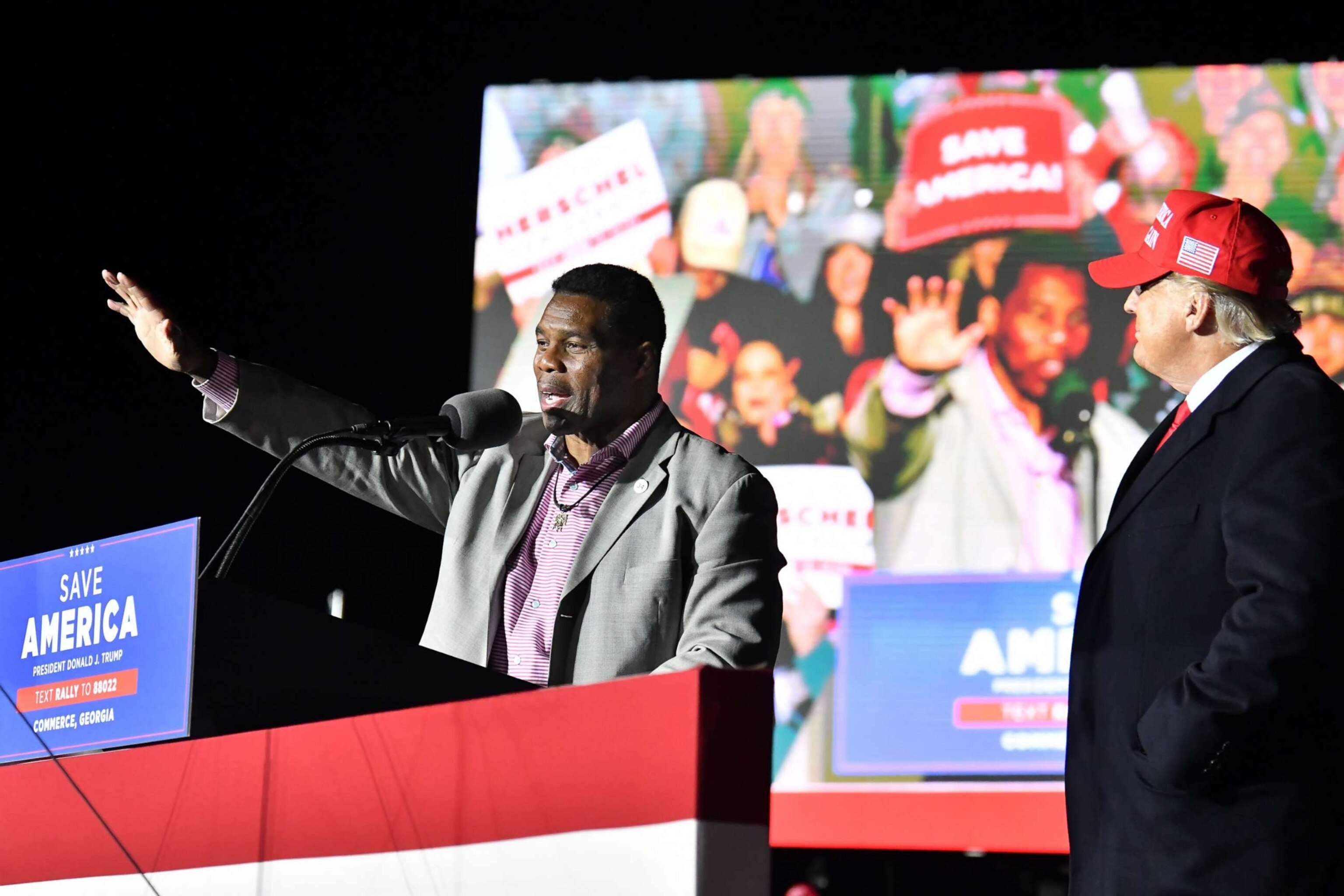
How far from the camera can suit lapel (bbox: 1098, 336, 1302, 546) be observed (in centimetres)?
159

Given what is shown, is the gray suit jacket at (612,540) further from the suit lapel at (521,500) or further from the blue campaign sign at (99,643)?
the blue campaign sign at (99,643)

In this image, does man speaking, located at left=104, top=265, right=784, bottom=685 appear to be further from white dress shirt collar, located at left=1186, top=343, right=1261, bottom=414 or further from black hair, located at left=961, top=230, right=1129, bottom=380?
black hair, located at left=961, top=230, right=1129, bottom=380

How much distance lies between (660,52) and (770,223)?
29.5 inches

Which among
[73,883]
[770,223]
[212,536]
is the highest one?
→ [770,223]

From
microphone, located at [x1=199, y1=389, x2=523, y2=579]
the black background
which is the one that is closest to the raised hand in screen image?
the black background

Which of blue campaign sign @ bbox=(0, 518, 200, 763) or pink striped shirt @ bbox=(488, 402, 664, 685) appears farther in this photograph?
pink striped shirt @ bbox=(488, 402, 664, 685)

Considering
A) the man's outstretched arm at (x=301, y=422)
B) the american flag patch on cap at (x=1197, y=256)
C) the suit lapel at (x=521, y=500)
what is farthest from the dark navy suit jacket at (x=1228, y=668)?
the man's outstretched arm at (x=301, y=422)

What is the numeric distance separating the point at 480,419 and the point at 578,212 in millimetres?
2624

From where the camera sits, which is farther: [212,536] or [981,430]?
[212,536]

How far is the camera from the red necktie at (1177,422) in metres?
1.66

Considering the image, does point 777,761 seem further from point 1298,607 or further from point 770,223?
point 1298,607

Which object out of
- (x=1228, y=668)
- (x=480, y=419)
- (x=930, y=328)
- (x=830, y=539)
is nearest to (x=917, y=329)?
(x=930, y=328)

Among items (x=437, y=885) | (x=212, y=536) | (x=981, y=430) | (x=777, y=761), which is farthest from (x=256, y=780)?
(x=212, y=536)

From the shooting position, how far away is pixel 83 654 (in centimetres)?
149
